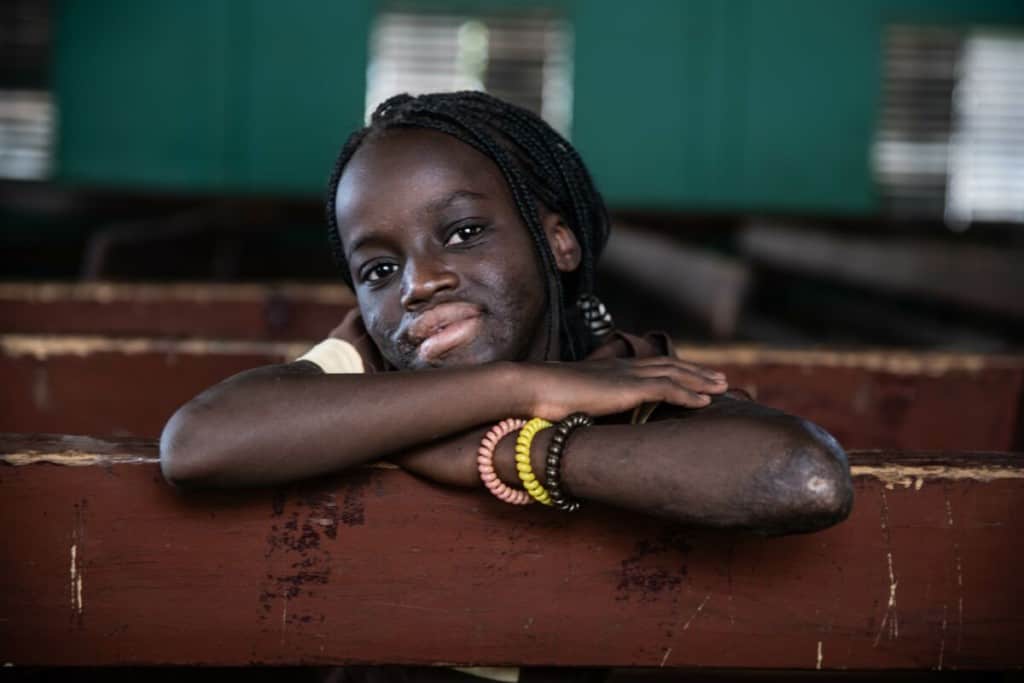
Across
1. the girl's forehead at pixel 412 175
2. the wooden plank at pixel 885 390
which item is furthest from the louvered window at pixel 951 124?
the girl's forehead at pixel 412 175

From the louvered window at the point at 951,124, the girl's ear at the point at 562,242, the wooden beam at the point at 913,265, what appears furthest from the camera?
the louvered window at the point at 951,124

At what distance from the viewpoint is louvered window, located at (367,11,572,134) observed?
6.80 meters

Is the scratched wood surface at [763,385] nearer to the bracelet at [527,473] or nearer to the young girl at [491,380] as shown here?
the young girl at [491,380]

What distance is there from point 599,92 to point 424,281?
6.02 metres

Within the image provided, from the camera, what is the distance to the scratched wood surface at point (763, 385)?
1.56 m

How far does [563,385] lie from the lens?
963mm

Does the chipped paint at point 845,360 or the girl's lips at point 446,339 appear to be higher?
the girl's lips at point 446,339

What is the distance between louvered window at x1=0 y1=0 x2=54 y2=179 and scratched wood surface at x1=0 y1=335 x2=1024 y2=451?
5537mm

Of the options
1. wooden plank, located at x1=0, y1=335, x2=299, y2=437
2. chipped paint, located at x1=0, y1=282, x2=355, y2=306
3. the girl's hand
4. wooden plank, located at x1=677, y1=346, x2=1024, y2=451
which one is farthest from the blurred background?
the girl's hand

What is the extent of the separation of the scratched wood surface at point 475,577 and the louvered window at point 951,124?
6.52m

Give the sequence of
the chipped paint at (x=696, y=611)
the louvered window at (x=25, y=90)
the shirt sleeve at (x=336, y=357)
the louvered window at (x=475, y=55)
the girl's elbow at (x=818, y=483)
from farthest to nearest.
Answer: the louvered window at (x=475, y=55) < the louvered window at (x=25, y=90) < the shirt sleeve at (x=336, y=357) < the chipped paint at (x=696, y=611) < the girl's elbow at (x=818, y=483)

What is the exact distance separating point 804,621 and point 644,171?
20.4 feet

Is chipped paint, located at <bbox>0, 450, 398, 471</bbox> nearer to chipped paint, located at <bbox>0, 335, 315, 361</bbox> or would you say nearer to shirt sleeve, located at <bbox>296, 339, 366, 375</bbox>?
shirt sleeve, located at <bbox>296, 339, 366, 375</bbox>

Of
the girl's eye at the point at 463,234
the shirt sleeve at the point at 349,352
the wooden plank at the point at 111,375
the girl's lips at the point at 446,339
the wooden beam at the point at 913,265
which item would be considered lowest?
the wooden beam at the point at 913,265
